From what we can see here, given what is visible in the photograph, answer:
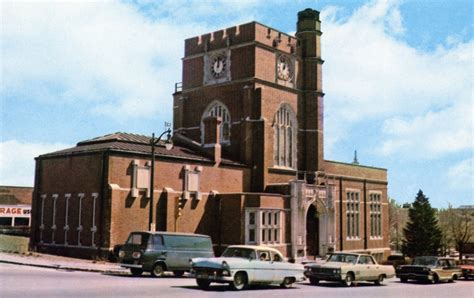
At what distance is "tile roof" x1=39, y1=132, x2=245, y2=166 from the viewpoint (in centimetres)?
3572

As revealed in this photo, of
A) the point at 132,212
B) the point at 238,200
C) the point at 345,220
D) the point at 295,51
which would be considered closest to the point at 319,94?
the point at 295,51

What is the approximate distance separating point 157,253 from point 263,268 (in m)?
5.85

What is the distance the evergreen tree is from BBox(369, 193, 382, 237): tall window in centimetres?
594

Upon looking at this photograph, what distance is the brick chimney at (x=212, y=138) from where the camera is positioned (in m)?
41.9

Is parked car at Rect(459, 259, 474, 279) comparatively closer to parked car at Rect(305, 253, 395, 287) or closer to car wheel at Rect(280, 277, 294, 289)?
parked car at Rect(305, 253, 395, 287)

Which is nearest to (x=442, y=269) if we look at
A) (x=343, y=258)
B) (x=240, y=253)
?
(x=343, y=258)

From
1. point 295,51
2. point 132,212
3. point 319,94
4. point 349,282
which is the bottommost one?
point 349,282

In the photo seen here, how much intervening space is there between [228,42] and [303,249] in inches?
711

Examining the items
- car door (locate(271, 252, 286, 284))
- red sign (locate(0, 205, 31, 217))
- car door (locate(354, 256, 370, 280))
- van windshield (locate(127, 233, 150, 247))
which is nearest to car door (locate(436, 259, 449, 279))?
car door (locate(354, 256, 370, 280))

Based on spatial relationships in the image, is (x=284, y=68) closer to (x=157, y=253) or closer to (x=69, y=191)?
(x=69, y=191)

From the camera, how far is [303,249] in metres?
43.7

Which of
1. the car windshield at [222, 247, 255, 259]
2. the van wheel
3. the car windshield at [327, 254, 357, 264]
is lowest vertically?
the van wheel

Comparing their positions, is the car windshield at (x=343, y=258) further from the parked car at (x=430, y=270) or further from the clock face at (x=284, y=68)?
the clock face at (x=284, y=68)

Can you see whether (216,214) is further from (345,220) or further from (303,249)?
(345,220)
